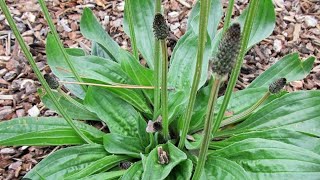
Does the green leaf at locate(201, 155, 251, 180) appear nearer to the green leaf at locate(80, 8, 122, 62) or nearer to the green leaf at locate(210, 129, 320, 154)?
the green leaf at locate(210, 129, 320, 154)

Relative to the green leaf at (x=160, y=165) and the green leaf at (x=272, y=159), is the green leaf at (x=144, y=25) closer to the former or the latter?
the green leaf at (x=160, y=165)

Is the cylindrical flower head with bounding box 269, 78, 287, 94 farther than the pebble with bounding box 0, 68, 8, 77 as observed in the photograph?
No

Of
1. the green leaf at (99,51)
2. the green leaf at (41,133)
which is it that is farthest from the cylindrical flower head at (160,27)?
the green leaf at (99,51)

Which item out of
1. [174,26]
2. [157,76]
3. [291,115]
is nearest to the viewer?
[157,76]

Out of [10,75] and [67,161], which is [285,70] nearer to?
A: [67,161]

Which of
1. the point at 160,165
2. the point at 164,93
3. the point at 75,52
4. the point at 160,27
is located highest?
the point at 160,27

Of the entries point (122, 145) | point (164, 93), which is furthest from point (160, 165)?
point (164, 93)

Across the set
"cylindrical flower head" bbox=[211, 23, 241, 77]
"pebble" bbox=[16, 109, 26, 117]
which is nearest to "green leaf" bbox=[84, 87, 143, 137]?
"pebble" bbox=[16, 109, 26, 117]
